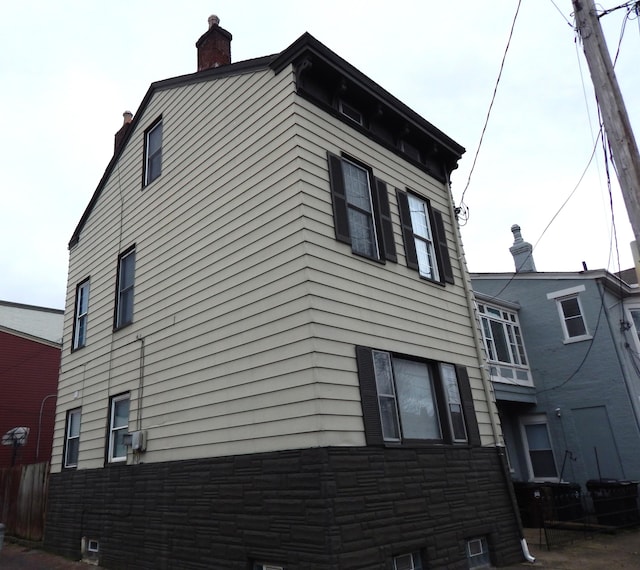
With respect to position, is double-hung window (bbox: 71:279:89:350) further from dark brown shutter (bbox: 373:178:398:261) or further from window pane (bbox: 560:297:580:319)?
window pane (bbox: 560:297:580:319)

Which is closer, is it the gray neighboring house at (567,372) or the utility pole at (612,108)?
the utility pole at (612,108)

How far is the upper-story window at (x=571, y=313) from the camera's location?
56.9 ft

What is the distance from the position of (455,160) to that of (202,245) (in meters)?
5.80

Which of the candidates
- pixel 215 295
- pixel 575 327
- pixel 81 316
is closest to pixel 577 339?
pixel 575 327

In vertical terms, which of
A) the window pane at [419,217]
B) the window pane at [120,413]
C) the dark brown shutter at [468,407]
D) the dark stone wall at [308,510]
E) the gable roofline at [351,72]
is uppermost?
the gable roofline at [351,72]

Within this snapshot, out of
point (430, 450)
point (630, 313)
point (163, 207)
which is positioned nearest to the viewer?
point (430, 450)

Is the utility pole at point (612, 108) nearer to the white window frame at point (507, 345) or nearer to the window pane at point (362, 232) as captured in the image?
the window pane at point (362, 232)

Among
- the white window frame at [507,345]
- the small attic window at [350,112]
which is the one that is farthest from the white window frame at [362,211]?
the white window frame at [507,345]

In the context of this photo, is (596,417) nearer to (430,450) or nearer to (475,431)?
(475,431)

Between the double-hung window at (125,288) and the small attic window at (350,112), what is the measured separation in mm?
5441

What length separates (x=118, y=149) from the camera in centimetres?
1271

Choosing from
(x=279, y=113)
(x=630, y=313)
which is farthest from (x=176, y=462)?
(x=630, y=313)

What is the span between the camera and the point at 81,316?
42.0 ft

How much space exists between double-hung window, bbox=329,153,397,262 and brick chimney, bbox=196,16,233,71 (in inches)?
179
